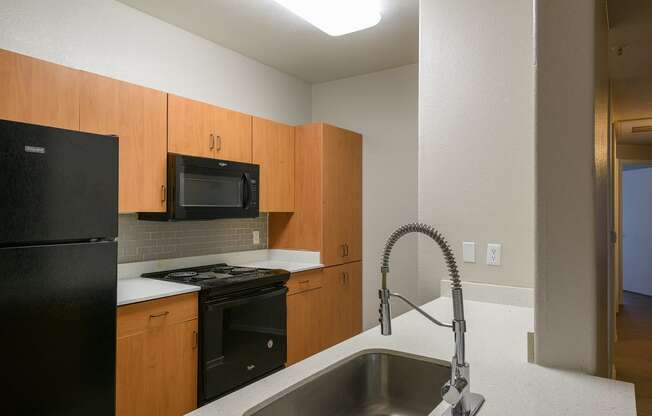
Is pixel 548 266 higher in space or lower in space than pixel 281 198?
lower

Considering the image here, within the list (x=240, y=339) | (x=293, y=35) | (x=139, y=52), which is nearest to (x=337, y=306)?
(x=240, y=339)

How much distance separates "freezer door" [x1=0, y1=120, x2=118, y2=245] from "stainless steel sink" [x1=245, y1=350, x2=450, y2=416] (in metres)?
1.34

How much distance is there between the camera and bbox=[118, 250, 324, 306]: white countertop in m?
2.32

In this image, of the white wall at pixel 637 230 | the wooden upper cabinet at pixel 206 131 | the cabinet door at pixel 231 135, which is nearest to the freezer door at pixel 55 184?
the wooden upper cabinet at pixel 206 131

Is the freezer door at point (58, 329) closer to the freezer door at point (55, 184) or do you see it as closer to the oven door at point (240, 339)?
the freezer door at point (55, 184)

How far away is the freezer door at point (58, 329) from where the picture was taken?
166 cm

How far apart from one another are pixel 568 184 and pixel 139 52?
2758 millimetres

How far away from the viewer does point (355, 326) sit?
3996mm

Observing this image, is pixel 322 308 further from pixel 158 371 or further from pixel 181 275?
pixel 158 371

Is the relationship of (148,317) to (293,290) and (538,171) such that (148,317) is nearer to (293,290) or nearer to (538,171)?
(293,290)

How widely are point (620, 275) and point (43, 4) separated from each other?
707 centimetres

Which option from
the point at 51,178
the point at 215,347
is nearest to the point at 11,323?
the point at 51,178

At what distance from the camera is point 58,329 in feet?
5.89

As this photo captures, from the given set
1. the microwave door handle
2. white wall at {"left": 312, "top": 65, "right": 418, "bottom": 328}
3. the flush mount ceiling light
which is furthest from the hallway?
the flush mount ceiling light
